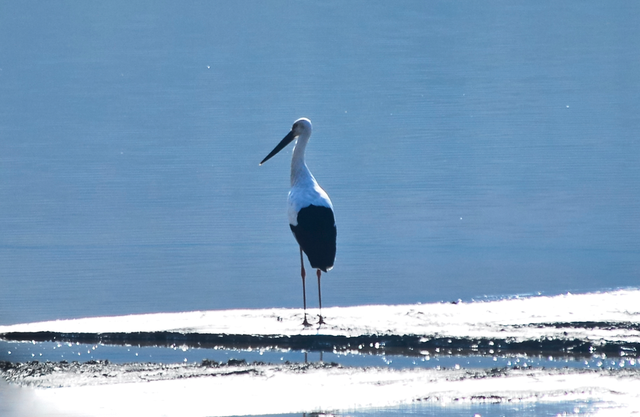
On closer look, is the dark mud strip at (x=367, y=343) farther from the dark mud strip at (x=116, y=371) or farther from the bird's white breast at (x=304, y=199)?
the bird's white breast at (x=304, y=199)

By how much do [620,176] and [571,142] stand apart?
3200mm

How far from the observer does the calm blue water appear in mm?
11156

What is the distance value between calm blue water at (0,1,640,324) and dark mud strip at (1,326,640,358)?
1.59 meters

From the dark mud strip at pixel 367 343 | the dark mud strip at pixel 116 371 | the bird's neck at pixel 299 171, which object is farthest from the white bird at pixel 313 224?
Answer: the dark mud strip at pixel 116 371

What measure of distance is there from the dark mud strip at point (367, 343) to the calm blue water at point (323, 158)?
1591mm

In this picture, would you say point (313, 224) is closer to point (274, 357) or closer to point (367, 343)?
point (367, 343)

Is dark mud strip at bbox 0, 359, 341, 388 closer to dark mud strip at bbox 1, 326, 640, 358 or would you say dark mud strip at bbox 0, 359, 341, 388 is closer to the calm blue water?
dark mud strip at bbox 1, 326, 640, 358

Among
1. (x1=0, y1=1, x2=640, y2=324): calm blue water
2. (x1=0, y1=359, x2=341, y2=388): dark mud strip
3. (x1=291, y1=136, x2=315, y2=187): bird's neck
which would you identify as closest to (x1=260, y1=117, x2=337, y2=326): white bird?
(x1=291, y1=136, x2=315, y2=187): bird's neck

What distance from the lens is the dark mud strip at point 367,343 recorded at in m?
7.66

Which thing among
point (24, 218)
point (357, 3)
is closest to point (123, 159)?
point (24, 218)

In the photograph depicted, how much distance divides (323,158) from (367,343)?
34.9 feet

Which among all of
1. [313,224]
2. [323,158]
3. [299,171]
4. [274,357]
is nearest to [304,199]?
[313,224]

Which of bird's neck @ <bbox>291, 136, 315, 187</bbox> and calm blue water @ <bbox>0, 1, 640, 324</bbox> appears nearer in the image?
bird's neck @ <bbox>291, 136, 315, 187</bbox>

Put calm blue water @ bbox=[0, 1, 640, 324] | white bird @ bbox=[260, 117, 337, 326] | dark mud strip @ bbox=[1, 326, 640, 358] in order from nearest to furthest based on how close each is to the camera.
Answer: dark mud strip @ bbox=[1, 326, 640, 358]
white bird @ bbox=[260, 117, 337, 326]
calm blue water @ bbox=[0, 1, 640, 324]
